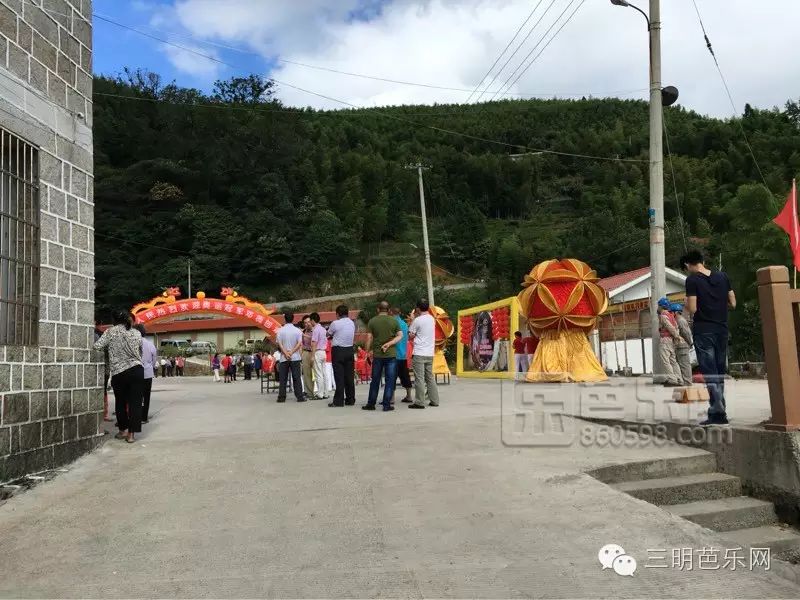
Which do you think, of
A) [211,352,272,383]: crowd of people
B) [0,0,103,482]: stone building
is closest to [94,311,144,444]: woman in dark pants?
[0,0,103,482]: stone building

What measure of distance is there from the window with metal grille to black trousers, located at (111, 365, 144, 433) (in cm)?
154

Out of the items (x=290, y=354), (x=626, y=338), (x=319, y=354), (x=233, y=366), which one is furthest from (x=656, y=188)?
(x=233, y=366)

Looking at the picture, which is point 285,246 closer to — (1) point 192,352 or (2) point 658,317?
(1) point 192,352

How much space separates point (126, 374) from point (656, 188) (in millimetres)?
8797

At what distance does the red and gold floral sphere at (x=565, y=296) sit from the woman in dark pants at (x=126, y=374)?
807 cm

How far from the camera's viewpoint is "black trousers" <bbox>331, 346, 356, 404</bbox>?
34.9ft

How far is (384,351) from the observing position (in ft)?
32.8

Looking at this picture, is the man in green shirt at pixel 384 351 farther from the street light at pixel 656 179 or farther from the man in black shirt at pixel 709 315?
the man in black shirt at pixel 709 315

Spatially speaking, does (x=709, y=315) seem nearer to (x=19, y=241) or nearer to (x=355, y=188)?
(x=19, y=241)

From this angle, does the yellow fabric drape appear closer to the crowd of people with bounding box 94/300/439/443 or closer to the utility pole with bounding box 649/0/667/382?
the utility pole with bounding box 649/0/667/382

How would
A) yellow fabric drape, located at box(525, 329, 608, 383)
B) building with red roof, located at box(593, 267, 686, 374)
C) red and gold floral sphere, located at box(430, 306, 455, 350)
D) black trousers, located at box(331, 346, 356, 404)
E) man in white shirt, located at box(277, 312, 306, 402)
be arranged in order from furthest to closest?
building with red roof, located at box(593, 267, 686, 374) → red and gold floral sphere, located at box(430, 306, 455, 350) → yellow fabric drape, located at box(525, 329, 608, 383) → man in white shirt, located at box(277, 312, 306, 402) → black trousers, located at box(331, 346, 356, 404)

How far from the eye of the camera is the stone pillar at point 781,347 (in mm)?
5348

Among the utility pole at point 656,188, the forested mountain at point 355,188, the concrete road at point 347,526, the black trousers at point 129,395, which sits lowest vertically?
the concrete road at point 347,526

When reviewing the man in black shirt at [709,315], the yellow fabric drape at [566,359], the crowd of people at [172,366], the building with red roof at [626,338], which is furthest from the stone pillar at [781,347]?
the crowd of people at [172,366]
